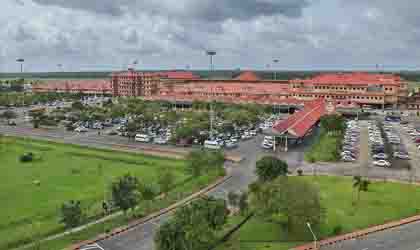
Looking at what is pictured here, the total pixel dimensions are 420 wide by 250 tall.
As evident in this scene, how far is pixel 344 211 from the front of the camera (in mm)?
27938

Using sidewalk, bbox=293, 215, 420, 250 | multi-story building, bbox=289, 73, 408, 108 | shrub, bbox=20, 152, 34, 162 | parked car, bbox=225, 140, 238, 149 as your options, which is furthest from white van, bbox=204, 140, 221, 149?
multi-story building, bbox=289, 73, 408, 108

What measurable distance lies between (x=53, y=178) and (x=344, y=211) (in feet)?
83.0

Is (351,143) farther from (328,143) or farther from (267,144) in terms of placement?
(267,144)

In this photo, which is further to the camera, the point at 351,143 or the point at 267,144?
the point at 351,143

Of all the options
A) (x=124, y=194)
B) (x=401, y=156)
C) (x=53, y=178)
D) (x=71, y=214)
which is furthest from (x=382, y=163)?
(x=53, y=178)

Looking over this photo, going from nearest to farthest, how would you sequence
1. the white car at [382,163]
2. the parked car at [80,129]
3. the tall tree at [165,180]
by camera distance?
1. the tall tree at [165,180]
2. the white car at [382,163]
3. the parked car at [80,129]

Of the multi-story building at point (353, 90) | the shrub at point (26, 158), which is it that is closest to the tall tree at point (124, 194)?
the shrub at point (26, 158)

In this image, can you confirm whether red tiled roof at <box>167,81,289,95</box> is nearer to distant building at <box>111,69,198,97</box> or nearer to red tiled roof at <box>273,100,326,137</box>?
distant building at <box>111,69,198,97</box>

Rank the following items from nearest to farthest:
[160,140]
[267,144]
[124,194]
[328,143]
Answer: [124,194], [328,143], [267,144], [160,140]

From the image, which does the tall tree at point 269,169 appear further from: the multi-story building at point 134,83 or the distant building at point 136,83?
the multi-story building at point 134,83

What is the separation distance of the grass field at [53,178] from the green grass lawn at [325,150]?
46.9ft

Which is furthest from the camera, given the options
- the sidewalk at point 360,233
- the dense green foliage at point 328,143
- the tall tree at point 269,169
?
the dense green foliage at point 328,143

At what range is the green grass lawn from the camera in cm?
4281

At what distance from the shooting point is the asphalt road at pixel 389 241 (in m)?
22.6
